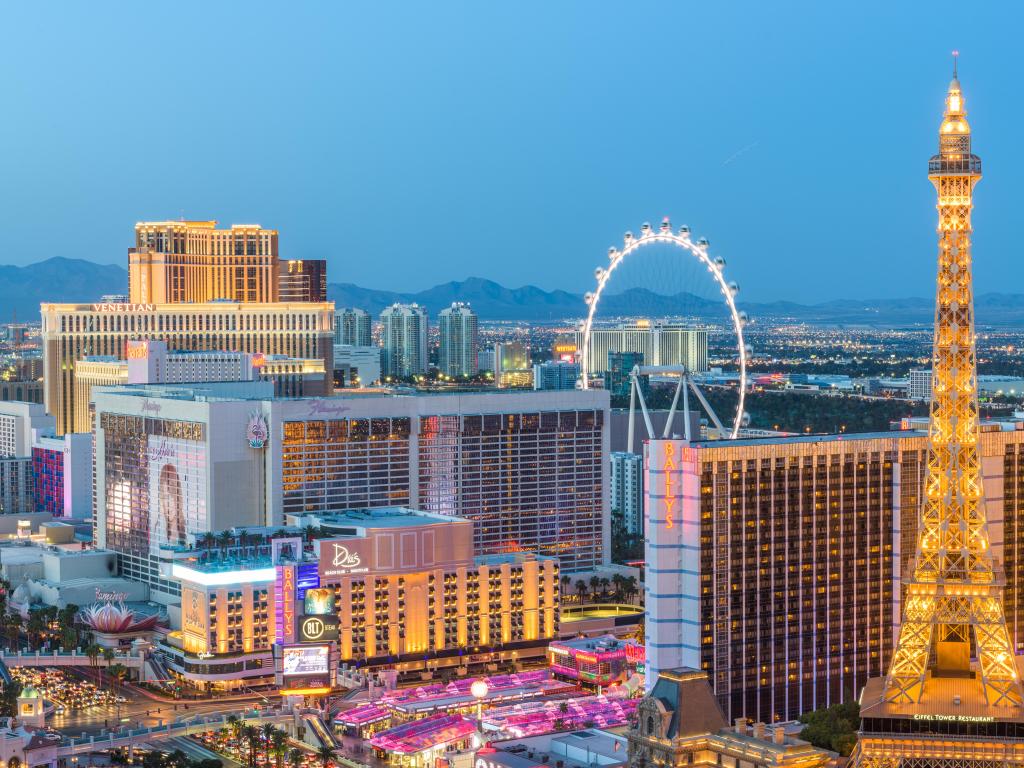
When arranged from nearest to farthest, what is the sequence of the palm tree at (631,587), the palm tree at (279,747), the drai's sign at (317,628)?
1. the palm tree at (279,747)
2. the drai's sign at (317,628)
3. the palm tree at (631,587)

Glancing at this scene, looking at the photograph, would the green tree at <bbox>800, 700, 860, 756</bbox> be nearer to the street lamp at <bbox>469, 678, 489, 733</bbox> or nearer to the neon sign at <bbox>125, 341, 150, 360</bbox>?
the street lamp at <bbox>469, 678, 489, 733</bbox>

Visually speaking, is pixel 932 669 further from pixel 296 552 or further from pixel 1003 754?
pixel 296 552

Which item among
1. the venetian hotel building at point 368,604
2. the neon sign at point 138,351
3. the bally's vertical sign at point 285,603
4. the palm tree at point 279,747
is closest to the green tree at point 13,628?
the venetian hotel building at point 368,604

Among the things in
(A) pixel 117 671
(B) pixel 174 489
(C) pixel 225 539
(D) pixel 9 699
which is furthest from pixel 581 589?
(D) pixel 9 699

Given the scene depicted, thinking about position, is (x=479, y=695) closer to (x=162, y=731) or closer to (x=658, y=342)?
(x=162, y=731)

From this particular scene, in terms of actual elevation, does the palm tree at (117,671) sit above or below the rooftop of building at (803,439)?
below

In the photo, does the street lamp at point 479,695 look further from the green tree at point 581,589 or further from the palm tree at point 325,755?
the green tree at point 581,589
